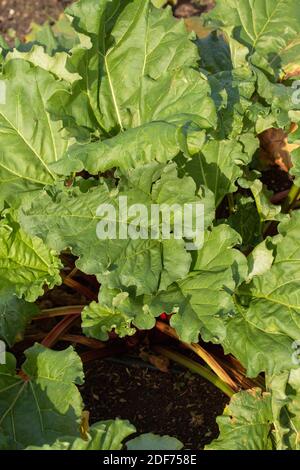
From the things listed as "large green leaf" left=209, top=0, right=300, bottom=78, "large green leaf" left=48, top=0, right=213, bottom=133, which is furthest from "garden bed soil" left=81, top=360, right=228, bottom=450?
"large green leaf" left=209, top=0, right=300, bottom=78

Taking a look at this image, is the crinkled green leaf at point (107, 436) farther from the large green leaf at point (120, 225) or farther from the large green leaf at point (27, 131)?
the large green leaf at point (27, 131)

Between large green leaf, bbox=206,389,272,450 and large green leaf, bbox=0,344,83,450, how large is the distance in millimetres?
385

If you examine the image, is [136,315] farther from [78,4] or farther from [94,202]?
[78,4]

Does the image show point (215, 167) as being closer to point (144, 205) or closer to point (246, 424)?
point (144, 205)

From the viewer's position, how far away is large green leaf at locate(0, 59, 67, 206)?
2.66m

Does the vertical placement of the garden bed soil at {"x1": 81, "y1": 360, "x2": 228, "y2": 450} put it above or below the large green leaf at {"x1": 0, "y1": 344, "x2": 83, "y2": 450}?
below

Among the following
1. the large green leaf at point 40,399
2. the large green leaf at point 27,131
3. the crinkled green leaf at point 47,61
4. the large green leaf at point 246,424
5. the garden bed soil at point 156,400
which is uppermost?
the crinkled green leaf at point 47,61

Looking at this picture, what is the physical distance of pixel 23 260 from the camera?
260 cm

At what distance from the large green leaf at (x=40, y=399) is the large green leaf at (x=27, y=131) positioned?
545 mm

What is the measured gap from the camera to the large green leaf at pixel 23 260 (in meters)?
2.53

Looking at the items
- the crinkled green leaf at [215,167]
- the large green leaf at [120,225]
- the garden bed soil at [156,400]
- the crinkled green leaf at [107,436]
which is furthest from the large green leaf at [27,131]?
the crinkled green leaf at [107,436]

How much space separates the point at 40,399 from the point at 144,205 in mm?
615

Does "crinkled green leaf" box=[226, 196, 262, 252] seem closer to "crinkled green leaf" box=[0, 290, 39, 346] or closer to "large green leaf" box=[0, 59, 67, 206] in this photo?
"large green leaf" box=[0, 59, 67, 206]
